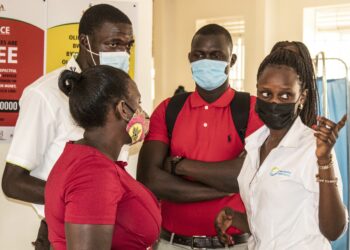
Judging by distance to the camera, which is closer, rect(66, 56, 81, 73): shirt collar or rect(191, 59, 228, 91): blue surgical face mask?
rect(66, 56, 81, 73): shirt collar

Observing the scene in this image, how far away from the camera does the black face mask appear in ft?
5.40

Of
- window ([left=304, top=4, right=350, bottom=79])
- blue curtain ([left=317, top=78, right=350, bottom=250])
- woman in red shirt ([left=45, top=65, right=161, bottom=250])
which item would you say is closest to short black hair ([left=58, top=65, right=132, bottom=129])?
woman in red shirt ([left=45, top=65, right=161, bottom=250])

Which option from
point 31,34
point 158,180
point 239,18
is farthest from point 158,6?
point 158,180

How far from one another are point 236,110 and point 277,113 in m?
0.61

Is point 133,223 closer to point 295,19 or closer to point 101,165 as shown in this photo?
point 101,165

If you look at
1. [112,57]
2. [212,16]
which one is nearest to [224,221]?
[112,57]

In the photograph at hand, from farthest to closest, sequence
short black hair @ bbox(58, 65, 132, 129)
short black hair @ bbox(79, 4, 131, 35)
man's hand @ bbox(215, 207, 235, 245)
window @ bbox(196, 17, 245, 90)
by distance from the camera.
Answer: window @ bbox(196, 17, 245, 90), short black hair @ bbox(79, 4, 131, 35), man's hand @ bbox(215, 207, 235, 245), short black hair @ bbox(58, 65, 132, 129)

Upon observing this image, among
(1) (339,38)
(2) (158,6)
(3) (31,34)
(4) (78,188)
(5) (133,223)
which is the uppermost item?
(2) (158,6)

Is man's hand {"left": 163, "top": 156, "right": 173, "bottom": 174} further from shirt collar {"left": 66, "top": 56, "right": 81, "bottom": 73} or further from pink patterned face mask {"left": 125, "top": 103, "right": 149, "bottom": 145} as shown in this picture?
pink patterned face mask {"left": 125, "top": 103, "right": 149, "bottom": 145}

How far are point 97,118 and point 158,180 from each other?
805mm

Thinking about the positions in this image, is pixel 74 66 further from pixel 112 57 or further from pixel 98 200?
pixel 98 200

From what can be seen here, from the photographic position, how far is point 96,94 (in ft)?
4.74

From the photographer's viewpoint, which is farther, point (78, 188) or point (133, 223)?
point (133, 223)

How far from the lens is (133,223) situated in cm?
142
